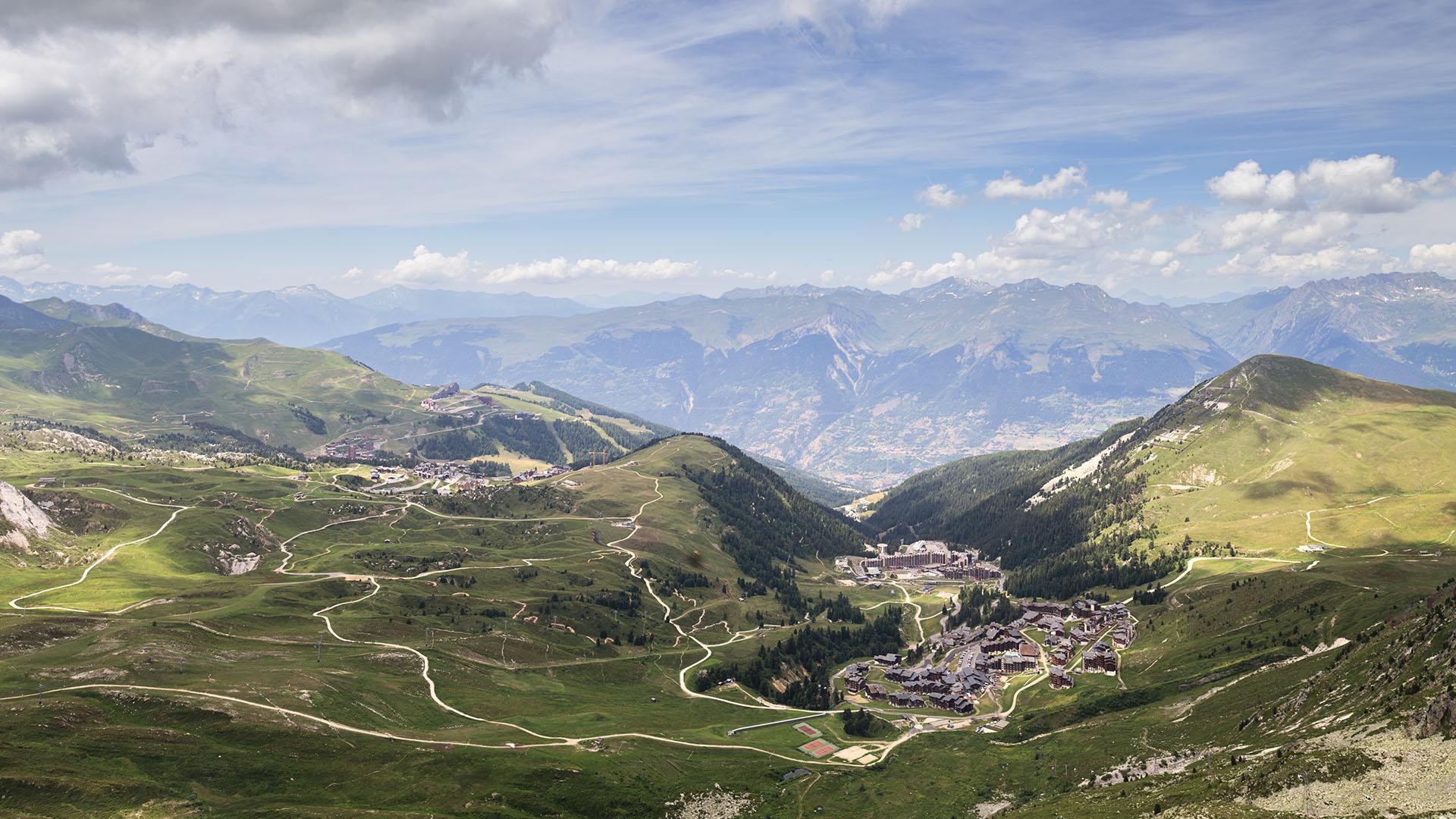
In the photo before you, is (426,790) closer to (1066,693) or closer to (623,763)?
(623,763)

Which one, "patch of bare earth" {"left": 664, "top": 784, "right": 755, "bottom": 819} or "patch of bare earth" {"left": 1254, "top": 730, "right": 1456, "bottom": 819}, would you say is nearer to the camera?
"patch of bare earth" {"left": 1254, "top": 730, "right": 1456, "bottom": 819}

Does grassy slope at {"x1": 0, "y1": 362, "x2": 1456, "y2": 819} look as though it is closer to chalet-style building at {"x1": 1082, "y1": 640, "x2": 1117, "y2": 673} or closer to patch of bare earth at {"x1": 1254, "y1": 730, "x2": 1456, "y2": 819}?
patch of bare earth at {"x1": 1254, "y1": 730, "x2": 1456, "y2": 819}

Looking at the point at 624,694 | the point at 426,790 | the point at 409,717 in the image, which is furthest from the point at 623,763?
the point at 624,694

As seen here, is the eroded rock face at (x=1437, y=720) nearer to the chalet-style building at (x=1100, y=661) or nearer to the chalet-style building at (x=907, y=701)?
the chalet-style building at (x=1100, y=661)

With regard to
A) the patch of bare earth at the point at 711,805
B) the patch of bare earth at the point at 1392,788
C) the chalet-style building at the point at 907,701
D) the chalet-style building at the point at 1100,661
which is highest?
the patch of bare earth at the point at 1392,788

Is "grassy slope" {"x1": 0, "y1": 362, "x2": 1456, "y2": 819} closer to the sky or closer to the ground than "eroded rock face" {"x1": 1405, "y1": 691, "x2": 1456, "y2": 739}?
closer to the ground

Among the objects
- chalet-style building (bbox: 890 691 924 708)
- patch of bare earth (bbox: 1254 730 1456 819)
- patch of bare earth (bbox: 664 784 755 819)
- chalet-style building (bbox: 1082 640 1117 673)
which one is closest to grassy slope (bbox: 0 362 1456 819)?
patch of bare earth (bbox: 664 784 755 819)

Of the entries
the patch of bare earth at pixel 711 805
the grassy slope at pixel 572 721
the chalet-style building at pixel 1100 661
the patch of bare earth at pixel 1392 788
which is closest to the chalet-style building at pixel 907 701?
the grassy slope at pixel 572 721

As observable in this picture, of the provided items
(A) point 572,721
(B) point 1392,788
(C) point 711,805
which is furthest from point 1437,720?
(A) point 572,721
